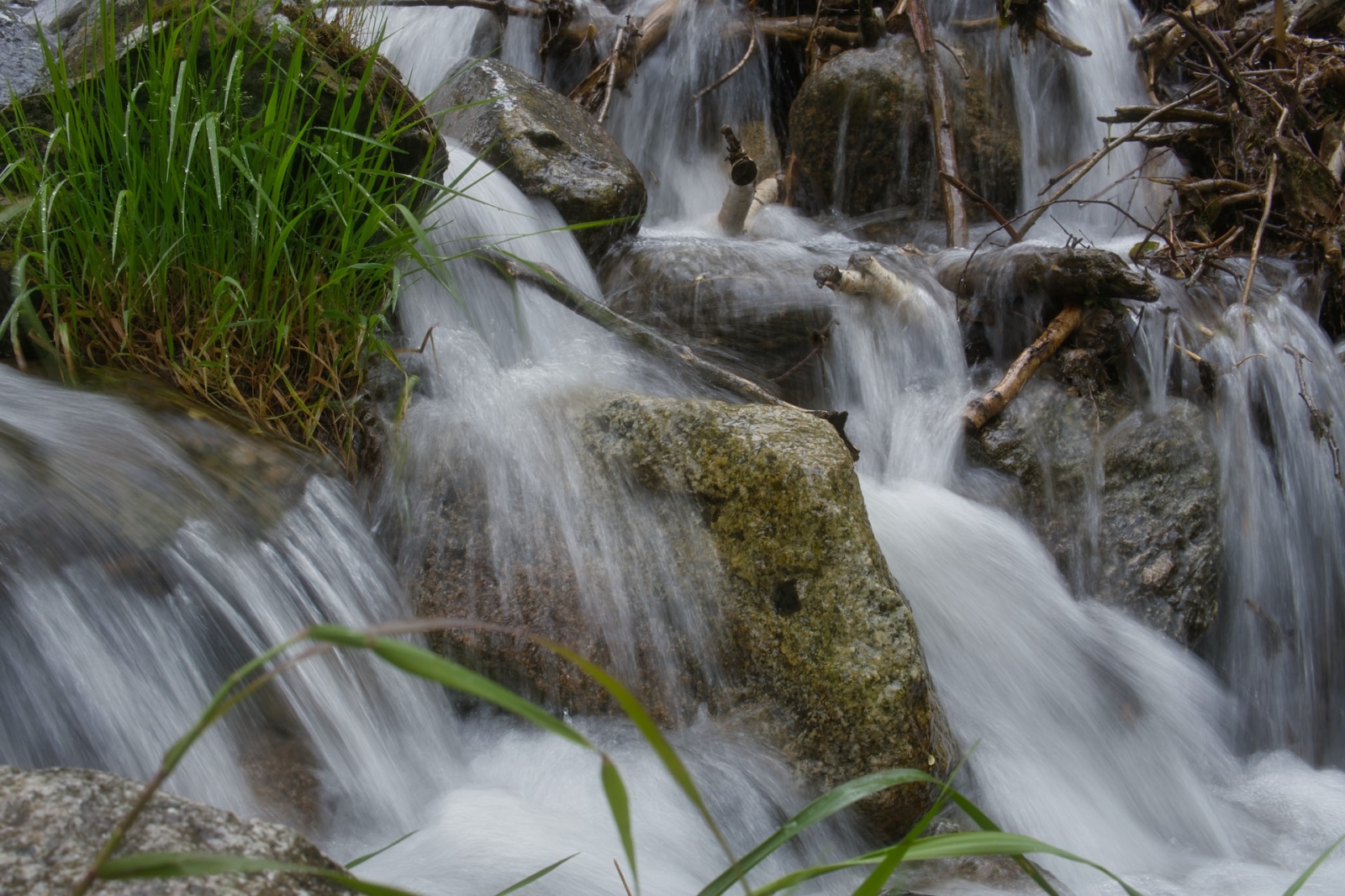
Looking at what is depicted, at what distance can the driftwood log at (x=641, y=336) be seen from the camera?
127 inches

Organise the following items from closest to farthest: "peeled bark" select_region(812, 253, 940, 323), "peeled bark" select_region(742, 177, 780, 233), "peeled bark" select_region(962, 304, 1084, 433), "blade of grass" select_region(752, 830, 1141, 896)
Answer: "blade of grass" select_region(752, 830, 1141, 896)
"peeled bark" select_region(962, 304, 1084, 433)
"peeled bark" select_region(812, 253, 940, 323)
"peeled bark" select_region(742, 177, 780, 233)

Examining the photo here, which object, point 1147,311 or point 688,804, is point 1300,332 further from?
point 688,804

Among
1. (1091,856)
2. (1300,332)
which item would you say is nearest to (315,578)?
(1091,856)

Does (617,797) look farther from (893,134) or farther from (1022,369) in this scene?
(893,134)

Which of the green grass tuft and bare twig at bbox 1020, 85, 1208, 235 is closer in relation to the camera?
the green grass tuft

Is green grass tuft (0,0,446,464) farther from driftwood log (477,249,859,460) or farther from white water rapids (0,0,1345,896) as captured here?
driftwood log (477,249,859,460)

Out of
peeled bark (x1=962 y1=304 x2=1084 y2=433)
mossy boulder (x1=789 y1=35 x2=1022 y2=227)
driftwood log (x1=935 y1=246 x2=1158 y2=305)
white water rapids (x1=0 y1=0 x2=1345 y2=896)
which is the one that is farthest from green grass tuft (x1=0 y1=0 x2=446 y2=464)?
mossy boulder (x1=789 y1=35 x2=1022 y2=227)

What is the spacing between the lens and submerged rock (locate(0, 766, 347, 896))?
99cm

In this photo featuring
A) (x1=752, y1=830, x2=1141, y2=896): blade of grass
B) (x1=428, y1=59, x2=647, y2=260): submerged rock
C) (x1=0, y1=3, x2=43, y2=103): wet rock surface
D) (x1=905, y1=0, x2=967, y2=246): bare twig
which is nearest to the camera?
(x1=752, y1=830, x2=1141, y2=896): blade of grass

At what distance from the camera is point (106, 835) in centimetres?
106

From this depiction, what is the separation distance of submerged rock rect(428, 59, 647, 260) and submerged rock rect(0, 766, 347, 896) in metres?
3.44

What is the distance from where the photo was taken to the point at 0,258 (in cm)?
248

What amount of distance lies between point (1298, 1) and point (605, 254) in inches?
179

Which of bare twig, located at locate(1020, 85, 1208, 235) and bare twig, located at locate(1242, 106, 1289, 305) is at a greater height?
bare twig, located at locate(1020, 85, 1208, 235)
